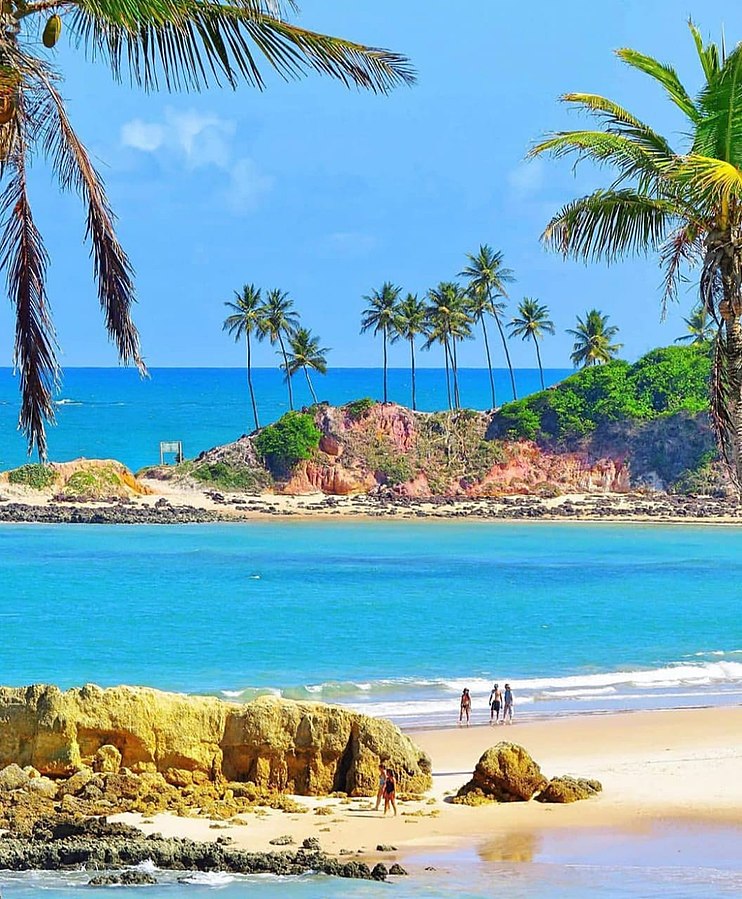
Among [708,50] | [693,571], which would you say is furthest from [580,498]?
[708,50]

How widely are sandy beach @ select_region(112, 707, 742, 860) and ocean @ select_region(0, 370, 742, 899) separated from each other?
0.85 meters

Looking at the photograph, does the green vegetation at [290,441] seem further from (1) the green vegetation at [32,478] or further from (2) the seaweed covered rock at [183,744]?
(2) the seaweed covered rock at [183,744]

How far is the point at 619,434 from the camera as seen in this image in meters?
91.4

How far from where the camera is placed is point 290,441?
295ft

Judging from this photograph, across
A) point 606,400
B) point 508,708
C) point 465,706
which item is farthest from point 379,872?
point 606,400

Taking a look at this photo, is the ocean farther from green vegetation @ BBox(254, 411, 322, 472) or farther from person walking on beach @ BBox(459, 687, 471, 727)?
green vegetation @ BBox(254, 411, 322, 472)

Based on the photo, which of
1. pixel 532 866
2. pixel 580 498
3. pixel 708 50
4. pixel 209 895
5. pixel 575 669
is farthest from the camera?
pixel 580 498

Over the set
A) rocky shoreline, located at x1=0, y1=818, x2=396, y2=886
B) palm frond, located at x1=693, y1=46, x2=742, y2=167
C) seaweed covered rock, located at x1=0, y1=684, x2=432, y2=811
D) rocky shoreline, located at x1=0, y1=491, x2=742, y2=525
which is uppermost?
palm frond, located at x1=693, y1=46, x2=742, y2=167

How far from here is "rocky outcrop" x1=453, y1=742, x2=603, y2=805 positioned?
21.4 m

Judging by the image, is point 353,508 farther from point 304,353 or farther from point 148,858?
point 148,858

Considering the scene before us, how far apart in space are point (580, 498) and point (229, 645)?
162ft

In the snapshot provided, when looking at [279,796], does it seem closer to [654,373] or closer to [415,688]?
[415,688]

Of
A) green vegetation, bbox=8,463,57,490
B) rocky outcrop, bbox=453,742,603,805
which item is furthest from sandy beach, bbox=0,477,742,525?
rocky outcrop, bbox=453,742,603,805

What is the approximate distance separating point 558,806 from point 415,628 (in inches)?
1003
